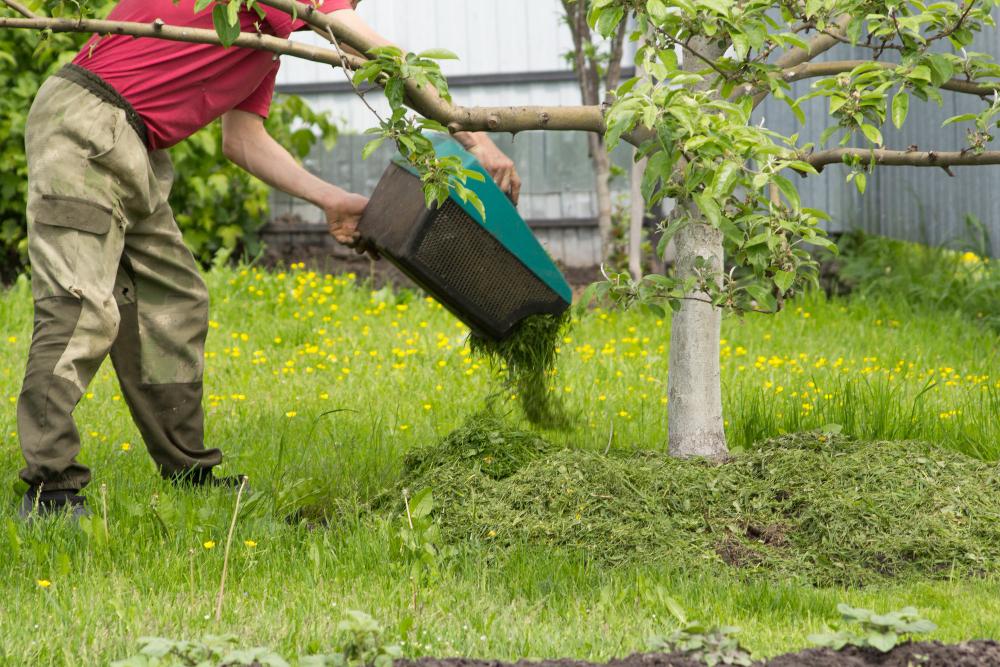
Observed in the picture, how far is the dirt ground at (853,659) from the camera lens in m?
1.92

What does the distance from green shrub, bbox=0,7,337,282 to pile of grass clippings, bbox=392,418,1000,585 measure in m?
4.43

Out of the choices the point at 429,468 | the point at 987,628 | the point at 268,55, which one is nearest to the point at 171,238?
the point at 268,55

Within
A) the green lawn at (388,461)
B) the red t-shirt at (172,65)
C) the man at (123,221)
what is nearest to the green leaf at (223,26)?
the man at (123,221)

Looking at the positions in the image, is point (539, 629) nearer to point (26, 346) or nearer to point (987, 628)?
point (987, 628)

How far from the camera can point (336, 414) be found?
14.9 ft

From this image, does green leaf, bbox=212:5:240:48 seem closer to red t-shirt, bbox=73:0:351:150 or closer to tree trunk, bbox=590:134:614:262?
red t-shirt, bbox=73:0:351:150

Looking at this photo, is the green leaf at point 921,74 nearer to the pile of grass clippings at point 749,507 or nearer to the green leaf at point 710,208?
the green leaf at point 710,208

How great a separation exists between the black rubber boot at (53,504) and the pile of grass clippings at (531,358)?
49.9 inches

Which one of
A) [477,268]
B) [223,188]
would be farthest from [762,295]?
[223,188]

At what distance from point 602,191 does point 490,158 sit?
3.61 metres

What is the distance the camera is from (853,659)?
6.36 ft

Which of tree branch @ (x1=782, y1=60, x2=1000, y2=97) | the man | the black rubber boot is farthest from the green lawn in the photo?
tree branch @ (x1=782, y1=60, x2=1000, y2=97)

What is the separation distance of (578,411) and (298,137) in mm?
4184

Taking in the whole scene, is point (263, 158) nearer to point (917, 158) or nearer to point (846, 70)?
point (846, 70)
